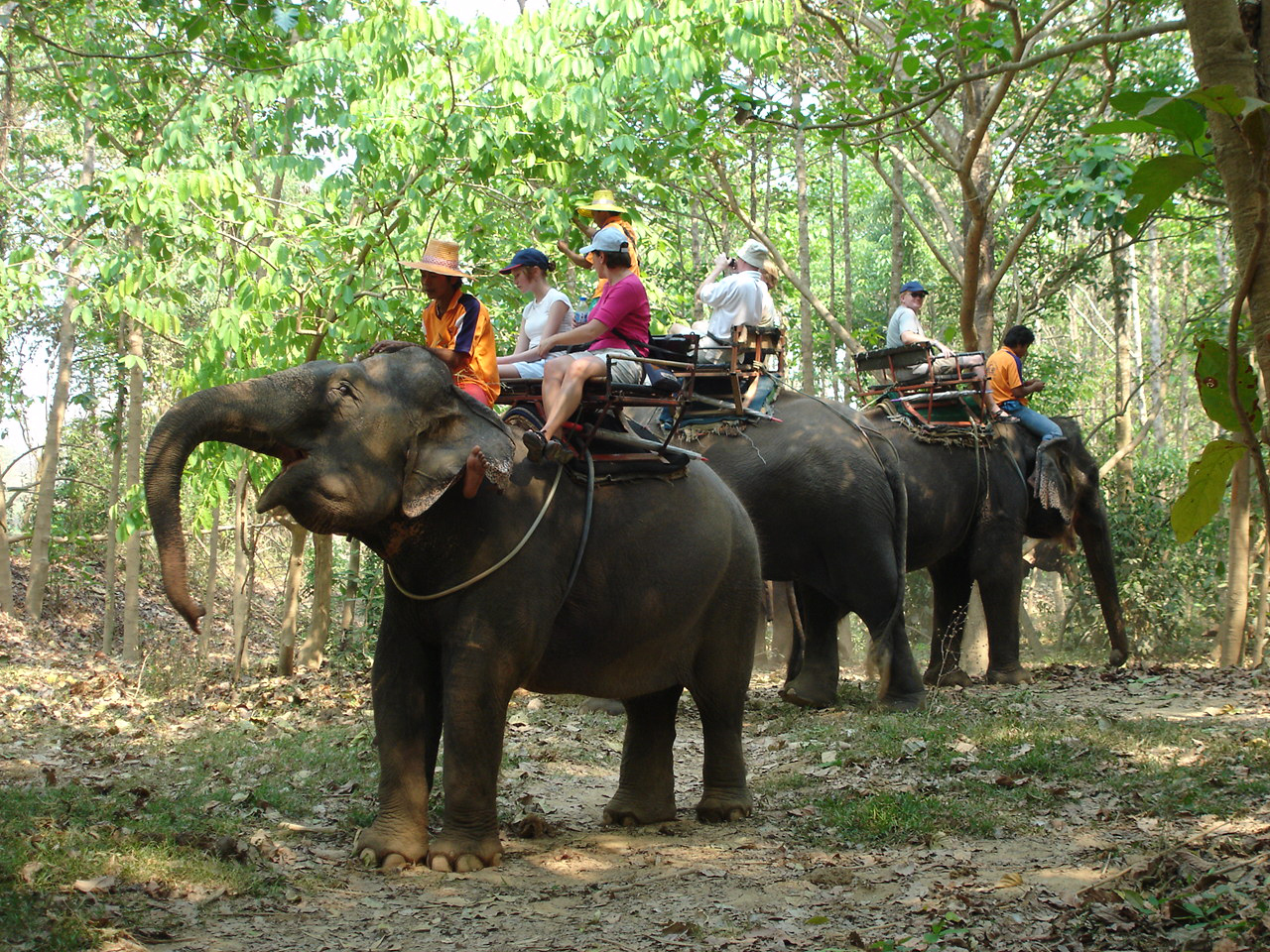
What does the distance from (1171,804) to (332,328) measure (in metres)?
6.55

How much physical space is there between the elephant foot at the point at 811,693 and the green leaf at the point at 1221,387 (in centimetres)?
679

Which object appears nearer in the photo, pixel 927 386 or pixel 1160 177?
pixel 1160 177

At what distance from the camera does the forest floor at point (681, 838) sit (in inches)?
165

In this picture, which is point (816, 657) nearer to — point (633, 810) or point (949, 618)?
point (949, 618)

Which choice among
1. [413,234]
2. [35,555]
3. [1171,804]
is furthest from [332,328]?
[35,555]

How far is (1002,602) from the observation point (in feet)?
37.7

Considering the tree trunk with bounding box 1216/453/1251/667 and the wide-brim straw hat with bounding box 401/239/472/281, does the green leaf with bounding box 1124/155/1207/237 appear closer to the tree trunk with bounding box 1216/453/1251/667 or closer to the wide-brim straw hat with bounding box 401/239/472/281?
the wide-brim straw hat with bounding box 401/239/472/281

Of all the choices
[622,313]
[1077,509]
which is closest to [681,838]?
[622,313]

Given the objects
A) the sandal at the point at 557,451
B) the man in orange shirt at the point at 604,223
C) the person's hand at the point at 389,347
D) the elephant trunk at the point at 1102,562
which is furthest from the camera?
the elephant trunk at the point at 1102,562

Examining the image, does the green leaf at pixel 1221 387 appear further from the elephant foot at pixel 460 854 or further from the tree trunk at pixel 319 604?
the tree trunk at pixel 319 604

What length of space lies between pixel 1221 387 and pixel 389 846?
373 cm

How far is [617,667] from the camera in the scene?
593 centimetres

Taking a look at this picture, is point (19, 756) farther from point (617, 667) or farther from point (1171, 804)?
point (1171, 804)

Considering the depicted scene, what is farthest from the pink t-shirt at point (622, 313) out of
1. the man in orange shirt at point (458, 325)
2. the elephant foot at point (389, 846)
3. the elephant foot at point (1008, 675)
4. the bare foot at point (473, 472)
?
the elephant foot at point (1008, 675)
